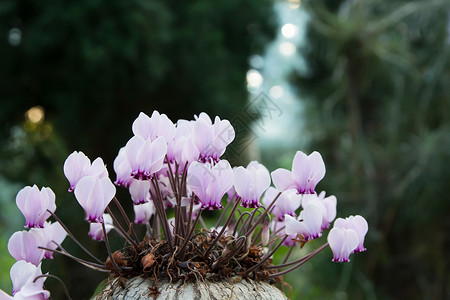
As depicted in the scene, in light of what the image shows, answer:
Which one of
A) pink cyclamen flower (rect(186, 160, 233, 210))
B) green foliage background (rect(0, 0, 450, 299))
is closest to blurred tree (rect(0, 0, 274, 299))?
green foliage background (rect(0, 0, 450, 299))

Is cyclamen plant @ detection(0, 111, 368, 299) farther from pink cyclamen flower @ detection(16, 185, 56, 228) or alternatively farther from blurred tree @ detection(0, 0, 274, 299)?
blurred tree @ detection(0, 0, 274, 299)

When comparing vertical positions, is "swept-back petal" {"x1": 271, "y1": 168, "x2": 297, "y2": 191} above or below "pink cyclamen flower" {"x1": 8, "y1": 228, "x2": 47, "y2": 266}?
above

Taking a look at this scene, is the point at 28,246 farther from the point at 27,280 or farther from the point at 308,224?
the point at 308,224

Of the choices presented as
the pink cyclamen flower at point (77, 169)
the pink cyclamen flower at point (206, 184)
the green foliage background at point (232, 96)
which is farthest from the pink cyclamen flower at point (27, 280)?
the green foliage background at point (232, 96)

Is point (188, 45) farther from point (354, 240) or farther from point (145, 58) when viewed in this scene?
point (354, 240)

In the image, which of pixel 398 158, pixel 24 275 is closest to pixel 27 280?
pixel 24 275

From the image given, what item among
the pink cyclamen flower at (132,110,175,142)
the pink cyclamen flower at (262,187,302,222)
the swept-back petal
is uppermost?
the pink cyclamen flower at (262,187,302,222)

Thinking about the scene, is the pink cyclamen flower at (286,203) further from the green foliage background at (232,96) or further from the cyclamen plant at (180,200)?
the green foliage background at (232,96)
